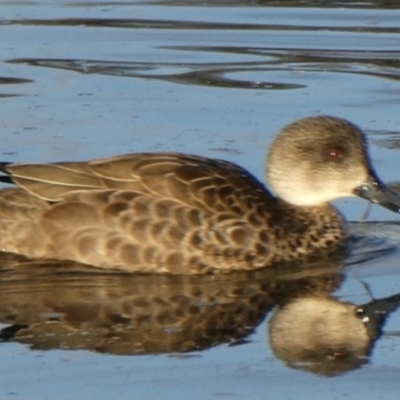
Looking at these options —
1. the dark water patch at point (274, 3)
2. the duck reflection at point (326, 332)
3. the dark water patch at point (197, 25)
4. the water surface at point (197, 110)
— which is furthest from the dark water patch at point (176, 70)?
the duck reflection at point (326, 332)

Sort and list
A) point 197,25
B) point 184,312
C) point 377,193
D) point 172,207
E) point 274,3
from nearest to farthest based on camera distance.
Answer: point 184,312
point 172,207
point 377,193
point 197,25
point 274,3

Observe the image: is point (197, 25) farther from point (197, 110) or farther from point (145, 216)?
point (145, 216)

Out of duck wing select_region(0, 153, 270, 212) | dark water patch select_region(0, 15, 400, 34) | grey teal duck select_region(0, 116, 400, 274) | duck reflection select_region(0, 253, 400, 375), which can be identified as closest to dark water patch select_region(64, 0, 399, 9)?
dark water patch select_region(0, 15, 400, 34)

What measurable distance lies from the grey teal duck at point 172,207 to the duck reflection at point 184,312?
0.12 metres

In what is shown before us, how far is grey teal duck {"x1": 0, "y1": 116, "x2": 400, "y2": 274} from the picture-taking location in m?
10.7

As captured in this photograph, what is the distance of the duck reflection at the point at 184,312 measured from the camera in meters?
9.12

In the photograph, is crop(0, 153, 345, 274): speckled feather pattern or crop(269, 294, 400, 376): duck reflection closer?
crop(269, 294, 400, 376): duck reflection

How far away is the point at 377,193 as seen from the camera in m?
11.1

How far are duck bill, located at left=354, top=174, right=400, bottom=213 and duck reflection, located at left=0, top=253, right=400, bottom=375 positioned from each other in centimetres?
45

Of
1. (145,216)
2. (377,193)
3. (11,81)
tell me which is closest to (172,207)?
(145,216)

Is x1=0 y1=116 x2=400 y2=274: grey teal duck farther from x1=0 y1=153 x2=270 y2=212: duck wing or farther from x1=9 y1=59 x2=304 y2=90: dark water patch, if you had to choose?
x1=9 y1=59 x2=304 y2=90: dark water patch

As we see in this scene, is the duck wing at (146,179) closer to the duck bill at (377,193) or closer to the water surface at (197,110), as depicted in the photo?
the water surface at (197,110)

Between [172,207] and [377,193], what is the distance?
51.3 inches

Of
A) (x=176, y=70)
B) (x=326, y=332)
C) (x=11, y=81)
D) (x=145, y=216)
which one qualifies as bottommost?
(x=326, y=332)
